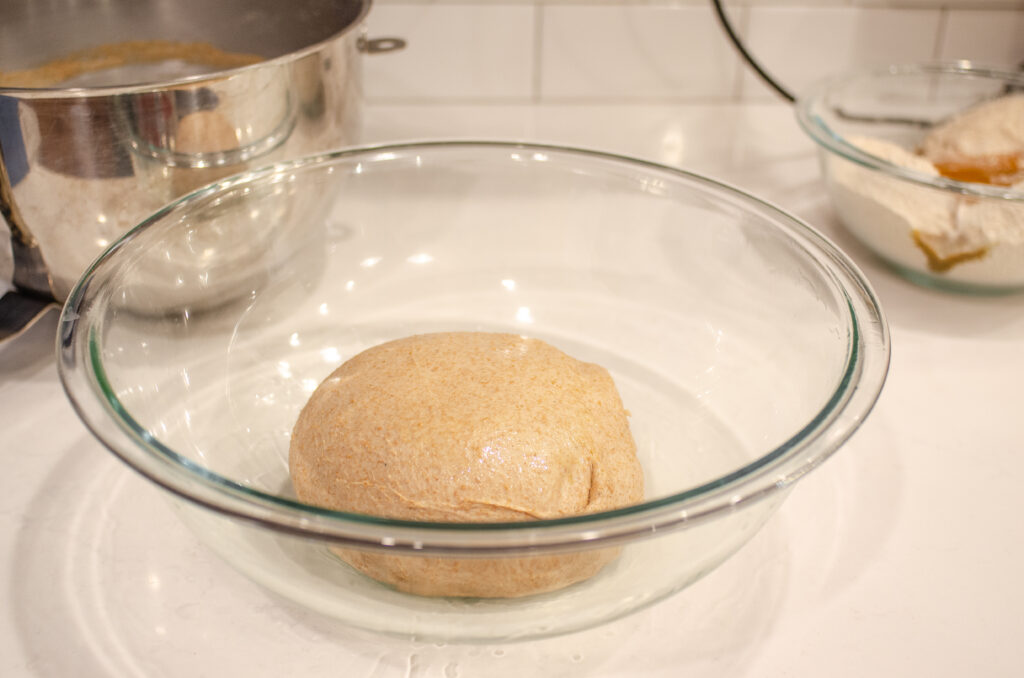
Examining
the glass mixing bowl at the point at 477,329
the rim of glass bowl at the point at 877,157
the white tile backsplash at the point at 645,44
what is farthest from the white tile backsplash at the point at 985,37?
the glass mixing bowl at the point at 477,329

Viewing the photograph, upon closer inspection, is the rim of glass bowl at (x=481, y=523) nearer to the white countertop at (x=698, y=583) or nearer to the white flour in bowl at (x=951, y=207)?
the white countertop at (x=698, y=583)

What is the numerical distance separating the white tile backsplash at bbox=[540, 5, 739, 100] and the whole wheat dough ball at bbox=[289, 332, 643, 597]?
0.64 meters

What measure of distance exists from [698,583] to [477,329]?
28cm

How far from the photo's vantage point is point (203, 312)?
0.60 metres

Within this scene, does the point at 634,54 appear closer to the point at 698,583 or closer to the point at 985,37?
→ the point at 985,37

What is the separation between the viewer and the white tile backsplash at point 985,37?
1083 millimetres

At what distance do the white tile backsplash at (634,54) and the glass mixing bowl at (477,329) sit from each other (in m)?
0.44

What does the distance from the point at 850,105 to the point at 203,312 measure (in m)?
0.76

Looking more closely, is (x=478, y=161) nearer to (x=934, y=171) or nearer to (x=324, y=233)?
(x=324, y=233)

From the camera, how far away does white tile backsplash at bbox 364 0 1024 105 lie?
3.40ft

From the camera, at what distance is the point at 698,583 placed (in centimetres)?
49

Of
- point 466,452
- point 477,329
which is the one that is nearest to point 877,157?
point 477,329

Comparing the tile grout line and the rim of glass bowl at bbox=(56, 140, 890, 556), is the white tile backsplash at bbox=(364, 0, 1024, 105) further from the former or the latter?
the rim of glass bowl at bbox=(56, 140, 890, 556)

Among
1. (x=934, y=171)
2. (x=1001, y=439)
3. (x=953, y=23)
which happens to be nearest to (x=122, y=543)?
(x=1001, y=439)
